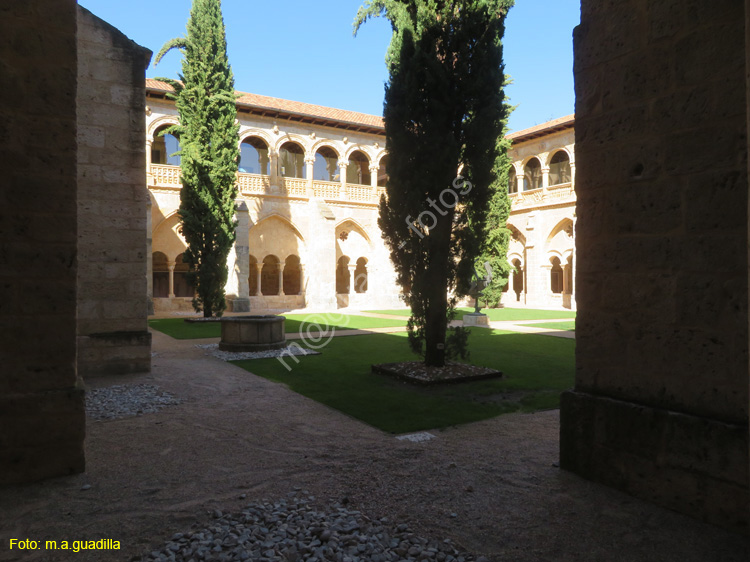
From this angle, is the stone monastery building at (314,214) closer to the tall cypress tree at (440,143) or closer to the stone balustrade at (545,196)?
the stone balustrade at (545,196)

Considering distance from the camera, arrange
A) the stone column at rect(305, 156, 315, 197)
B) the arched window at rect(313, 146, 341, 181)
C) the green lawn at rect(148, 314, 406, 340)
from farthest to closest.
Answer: the arched window at rect(313, 146, 341, 181) < the stone column at rect(305, 156, 315, 197) < the green lawn at rect(148, 314, 406, 340)

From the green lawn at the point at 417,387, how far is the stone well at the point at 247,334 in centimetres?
101

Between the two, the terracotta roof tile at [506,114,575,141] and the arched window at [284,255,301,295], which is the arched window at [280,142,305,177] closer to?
the arched window at [284,255,301,295]

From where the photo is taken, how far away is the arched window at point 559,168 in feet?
78.9

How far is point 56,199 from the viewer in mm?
2885

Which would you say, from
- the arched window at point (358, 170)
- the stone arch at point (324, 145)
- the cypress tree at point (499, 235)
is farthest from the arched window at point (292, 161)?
the cypress tree at point (499, 235)

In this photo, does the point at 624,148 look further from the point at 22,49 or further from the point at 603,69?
the point at 22,49

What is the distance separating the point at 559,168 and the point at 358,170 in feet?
34.0

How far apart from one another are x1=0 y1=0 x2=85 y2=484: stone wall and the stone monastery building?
16.2 metres

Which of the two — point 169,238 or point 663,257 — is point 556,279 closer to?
point 169,238

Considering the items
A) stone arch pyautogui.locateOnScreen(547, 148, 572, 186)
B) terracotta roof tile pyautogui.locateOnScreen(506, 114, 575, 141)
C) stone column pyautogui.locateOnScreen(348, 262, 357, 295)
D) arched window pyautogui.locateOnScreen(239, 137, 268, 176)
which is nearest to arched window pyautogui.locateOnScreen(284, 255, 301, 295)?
stone column pyautogui.locateOnScreen(348, 262, 357, 295)

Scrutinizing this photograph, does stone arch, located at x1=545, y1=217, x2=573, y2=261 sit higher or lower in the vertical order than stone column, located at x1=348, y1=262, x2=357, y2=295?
higher

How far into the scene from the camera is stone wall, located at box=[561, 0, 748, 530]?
2301mm

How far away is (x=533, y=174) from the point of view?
26578 mm
